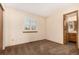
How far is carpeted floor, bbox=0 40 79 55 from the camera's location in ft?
5.33

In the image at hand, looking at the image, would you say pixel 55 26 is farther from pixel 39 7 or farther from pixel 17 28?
pixel 17 28

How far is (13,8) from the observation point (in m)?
1.62

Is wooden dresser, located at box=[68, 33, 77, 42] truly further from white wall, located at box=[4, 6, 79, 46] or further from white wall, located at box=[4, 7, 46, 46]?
white wall, located at box=[4, 7, 46, 46]

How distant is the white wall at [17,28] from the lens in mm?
1611

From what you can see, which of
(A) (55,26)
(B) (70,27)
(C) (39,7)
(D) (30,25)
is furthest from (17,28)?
(B) (70,27)

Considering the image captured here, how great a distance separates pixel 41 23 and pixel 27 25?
0.27 m

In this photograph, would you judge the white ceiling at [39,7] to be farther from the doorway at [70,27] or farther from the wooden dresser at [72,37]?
the wooden dresser at [72,37]

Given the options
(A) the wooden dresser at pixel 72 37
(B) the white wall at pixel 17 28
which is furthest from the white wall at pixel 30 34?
(A) the wooden dresser at pixel 72 37

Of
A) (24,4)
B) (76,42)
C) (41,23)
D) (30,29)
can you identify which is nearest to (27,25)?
(30,29)

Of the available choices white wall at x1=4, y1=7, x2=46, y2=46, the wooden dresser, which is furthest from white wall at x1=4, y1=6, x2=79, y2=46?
the wooden dresser

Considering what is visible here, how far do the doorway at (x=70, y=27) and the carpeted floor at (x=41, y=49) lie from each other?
4.4 inches

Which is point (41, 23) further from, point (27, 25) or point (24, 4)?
point (24, 4)

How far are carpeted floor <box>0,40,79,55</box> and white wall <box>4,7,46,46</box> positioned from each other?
95mm
